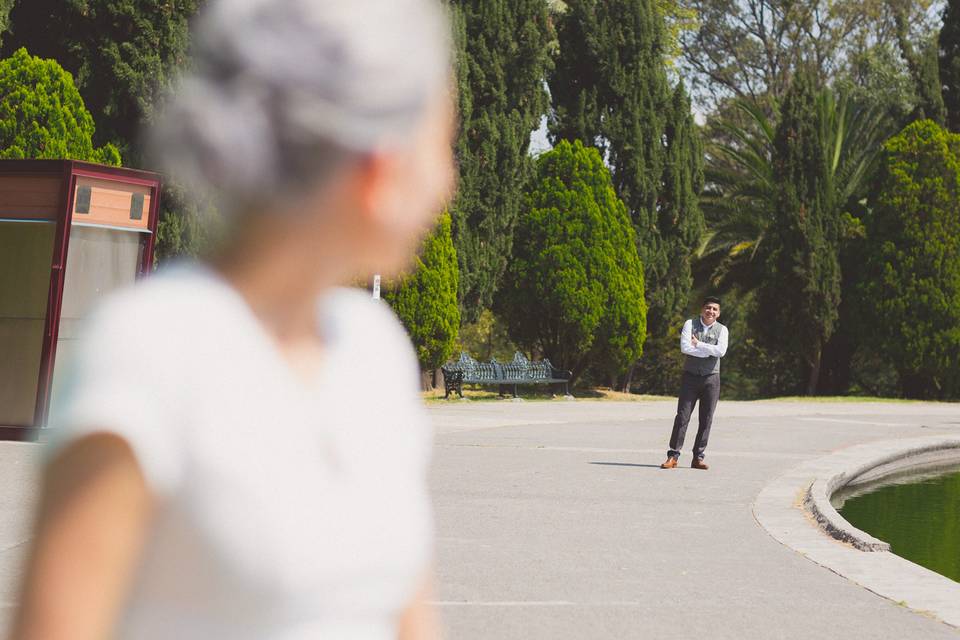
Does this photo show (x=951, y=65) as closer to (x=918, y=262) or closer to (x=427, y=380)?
(x=918, y=262)

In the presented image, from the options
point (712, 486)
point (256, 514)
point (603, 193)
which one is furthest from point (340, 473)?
point (603, 193)

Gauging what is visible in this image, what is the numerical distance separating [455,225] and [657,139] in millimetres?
7930

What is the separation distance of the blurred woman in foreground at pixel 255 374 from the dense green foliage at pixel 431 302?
1037 inches

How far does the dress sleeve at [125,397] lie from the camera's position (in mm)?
1088

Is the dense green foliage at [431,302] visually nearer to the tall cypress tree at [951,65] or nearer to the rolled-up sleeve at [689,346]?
the rolled-up sleeve at [689,346]

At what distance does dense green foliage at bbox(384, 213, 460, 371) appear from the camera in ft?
91.7

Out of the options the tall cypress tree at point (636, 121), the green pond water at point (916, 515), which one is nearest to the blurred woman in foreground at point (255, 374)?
the green pond water at point (916, 515)

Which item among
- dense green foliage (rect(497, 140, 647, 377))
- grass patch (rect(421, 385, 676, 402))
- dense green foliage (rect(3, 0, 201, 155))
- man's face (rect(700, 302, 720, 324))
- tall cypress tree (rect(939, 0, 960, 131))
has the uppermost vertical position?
tall cypress tree (rect(939, 0, 960, 131))

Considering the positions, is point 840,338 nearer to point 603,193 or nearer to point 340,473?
point 603,193

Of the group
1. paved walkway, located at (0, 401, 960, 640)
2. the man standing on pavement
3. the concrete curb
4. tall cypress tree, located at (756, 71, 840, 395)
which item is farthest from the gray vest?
tall cypress tree, located at (756, 71, 840, 395)

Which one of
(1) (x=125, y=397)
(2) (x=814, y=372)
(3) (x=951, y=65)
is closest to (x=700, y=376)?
(1) (x=125, y=397)

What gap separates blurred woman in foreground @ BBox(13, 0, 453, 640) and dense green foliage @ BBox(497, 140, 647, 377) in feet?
102

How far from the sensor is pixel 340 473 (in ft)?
4.16

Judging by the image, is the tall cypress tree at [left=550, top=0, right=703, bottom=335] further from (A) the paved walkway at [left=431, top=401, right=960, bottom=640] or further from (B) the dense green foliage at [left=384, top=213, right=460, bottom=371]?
(A) the paved walkway at [left=431, top=401, right=960, bottom=640]
